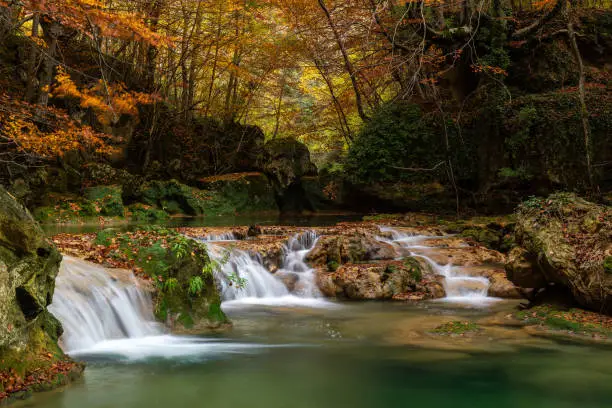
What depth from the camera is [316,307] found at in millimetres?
8688

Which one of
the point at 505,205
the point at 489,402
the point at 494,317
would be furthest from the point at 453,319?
the point at 505,205

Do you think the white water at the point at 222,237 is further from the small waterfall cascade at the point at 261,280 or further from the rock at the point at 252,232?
the small waterfall cascade at the point at 261,280

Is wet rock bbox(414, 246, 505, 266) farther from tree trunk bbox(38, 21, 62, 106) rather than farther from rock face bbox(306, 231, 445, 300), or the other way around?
tree trunk bbox(38, 21, 62, 106)

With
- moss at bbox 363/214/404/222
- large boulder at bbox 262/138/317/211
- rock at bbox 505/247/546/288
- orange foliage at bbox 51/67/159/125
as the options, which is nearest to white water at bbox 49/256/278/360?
rock at bbox 505/247/546/288

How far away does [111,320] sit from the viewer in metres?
6.02

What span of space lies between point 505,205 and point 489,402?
1340cm

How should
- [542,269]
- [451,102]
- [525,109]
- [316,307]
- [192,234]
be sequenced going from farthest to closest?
1. [451,102]
2. [525,109]
3. [192,234]
4. [316,307]
5. [542,269]

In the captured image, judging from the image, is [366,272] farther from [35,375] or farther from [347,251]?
[35,375]

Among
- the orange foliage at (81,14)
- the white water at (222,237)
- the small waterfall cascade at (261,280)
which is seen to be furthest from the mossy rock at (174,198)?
the orange foliage at (81,14)

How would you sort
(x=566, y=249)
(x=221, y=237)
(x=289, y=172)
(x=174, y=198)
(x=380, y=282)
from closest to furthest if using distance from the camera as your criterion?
1. (x=566, y=249)
2. (x=380, y=282)
3. (x=221, y=237)
4. (x=174, y=198)
5. (x=289, y=172)

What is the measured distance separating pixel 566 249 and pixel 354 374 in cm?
392

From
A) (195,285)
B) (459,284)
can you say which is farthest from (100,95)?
(459,284)

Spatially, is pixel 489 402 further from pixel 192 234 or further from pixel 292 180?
pixel 292 180

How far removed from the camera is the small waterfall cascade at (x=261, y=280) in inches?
364
